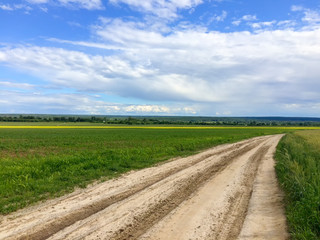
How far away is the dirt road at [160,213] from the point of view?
5.36m

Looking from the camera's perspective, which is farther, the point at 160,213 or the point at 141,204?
the point at 141,204

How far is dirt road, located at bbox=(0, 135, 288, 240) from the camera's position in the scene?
17.6 feet

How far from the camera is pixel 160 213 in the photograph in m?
6.53

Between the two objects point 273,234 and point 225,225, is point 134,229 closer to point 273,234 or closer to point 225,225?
point 225,225

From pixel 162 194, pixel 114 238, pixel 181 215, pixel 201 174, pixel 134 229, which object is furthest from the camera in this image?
pixel 201 174

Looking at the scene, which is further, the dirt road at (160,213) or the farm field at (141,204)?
the farm field at (141,204)

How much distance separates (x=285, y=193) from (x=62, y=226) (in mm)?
6910

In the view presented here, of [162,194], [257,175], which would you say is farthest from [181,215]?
[257,175]

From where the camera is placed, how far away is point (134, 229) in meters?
5.56

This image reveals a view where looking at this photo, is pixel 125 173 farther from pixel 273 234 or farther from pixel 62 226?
pixel 273 234

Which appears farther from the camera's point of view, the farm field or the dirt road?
the farm field

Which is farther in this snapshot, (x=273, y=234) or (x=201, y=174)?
(x=201, y=174)

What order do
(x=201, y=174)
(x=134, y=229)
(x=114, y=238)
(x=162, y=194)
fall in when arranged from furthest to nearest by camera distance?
(x=201, y=174) < (x=162, y=194) < (x=134, y=229) < (x=114, y=238)

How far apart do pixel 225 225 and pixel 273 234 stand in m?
0.99
